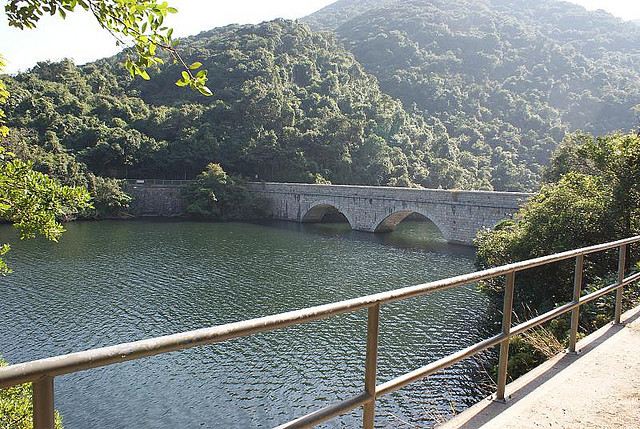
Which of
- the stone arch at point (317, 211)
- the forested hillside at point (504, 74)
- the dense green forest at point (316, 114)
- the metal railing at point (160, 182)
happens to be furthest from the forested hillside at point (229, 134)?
the forested hillside at point (504, 74)

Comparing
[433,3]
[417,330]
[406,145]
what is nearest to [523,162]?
[406,145]

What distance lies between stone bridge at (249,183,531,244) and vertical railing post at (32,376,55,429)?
23554 mm

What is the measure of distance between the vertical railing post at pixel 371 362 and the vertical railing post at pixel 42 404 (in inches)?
44.0

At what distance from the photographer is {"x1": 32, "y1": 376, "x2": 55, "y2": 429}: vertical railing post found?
1.16m

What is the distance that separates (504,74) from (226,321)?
83.1 metres

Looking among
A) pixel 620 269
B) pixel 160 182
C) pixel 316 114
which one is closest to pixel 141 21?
pixel 620 269

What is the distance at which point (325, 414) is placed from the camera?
1860 mm

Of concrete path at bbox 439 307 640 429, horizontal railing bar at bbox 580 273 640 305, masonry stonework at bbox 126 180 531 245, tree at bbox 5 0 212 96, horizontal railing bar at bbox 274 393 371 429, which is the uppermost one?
tree at bbox 5 0 212 96

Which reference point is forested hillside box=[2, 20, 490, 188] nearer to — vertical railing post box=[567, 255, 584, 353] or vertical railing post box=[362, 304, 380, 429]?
vertical railing post box=[567, 255, 584, 353]

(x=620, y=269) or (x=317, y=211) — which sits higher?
(x=620, y=269)

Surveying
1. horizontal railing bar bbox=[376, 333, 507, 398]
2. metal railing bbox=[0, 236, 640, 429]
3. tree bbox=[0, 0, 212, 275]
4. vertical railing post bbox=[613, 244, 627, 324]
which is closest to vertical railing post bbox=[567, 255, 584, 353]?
metal railing bbox=[0, 236, 640, 429]

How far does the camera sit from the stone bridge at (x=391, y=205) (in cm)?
2488

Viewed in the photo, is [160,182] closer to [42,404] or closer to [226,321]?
[226,321]

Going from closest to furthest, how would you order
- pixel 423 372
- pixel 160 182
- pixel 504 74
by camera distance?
1. pixel 423 372
2. pixel 160 182
3. pixel 504 74
